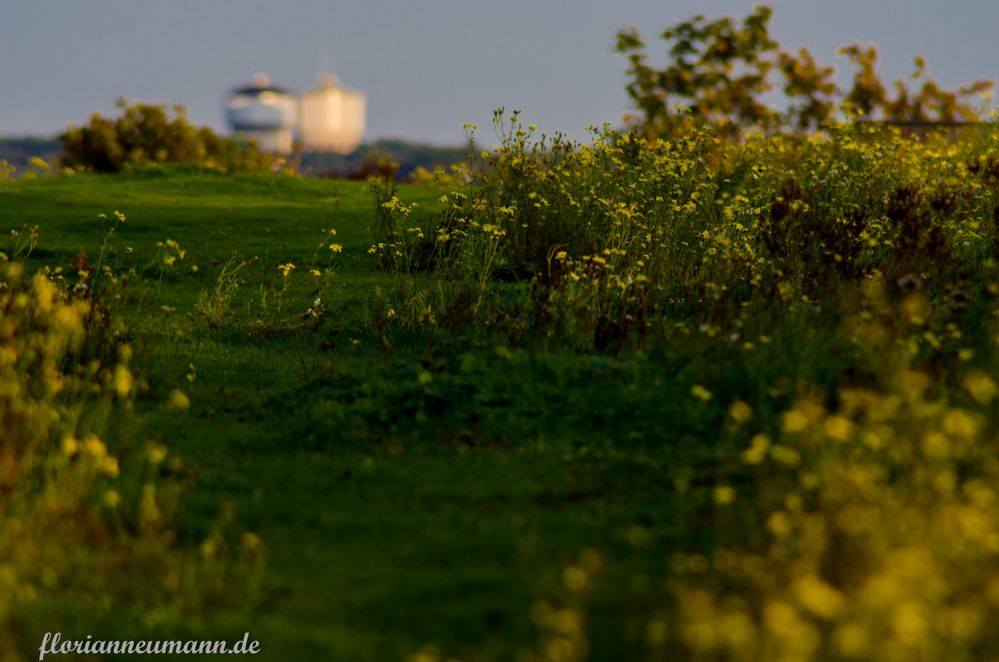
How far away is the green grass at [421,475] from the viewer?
4719 millimetres

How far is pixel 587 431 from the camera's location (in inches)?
290

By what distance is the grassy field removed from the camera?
4.50 meters

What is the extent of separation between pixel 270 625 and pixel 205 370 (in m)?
5.03

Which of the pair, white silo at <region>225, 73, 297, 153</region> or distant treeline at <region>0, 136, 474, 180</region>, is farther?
white silo at <region>225, 73, 297, 153</region>

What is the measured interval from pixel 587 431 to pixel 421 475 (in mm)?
1223

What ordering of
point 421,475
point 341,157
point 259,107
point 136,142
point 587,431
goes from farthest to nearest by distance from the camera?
point 259,107, point 341,157, point 136,142, point 587,431, point 421,475

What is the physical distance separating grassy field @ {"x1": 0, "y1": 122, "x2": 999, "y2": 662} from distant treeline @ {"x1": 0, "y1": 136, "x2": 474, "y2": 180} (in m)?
12.1

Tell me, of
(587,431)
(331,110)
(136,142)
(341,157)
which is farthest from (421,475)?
(331,110)

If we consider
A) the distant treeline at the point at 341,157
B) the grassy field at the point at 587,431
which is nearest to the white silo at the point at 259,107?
the distant treeline at the point at 341,157

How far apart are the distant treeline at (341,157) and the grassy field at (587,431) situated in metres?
12.1

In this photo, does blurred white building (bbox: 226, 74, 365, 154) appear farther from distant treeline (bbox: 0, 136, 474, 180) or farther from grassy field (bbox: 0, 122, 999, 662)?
grassy field (bbox: 0, 122, 999, 662)

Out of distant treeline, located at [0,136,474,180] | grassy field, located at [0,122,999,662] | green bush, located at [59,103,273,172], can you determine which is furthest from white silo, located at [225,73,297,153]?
A: grassy field, located at [0,122,999,662]

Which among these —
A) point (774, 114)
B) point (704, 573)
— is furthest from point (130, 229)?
point (774, 114)

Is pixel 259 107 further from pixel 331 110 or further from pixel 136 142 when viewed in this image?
pixel 136 142
